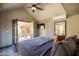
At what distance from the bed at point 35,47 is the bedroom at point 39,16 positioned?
89mm

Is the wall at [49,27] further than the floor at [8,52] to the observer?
Yes

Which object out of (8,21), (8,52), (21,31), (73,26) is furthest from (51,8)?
(8,52)

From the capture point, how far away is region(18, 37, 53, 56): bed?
1.93 m

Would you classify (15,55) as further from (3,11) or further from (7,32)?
(3,11)

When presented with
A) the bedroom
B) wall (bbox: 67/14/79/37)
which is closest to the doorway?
the bedroom

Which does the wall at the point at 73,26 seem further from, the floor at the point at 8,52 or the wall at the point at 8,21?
the floor at the point at 8,52

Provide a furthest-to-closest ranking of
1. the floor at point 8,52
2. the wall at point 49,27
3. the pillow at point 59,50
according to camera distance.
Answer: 1. the wall at point 49,27
2. the floor at point 8,52
3. the pillow at point 59,50

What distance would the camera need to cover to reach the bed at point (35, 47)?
6.33ft

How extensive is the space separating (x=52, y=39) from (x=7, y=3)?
867 mm

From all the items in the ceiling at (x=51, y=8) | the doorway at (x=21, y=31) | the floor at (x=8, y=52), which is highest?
the ceiling at (x=51, y=8)

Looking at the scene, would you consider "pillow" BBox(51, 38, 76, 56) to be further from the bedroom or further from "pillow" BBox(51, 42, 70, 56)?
the bedroom

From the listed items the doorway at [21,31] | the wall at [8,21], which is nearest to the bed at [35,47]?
the doorway at [21,31]

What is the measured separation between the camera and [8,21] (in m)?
1.97

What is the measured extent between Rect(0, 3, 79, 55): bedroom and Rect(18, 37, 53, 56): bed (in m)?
0.09
